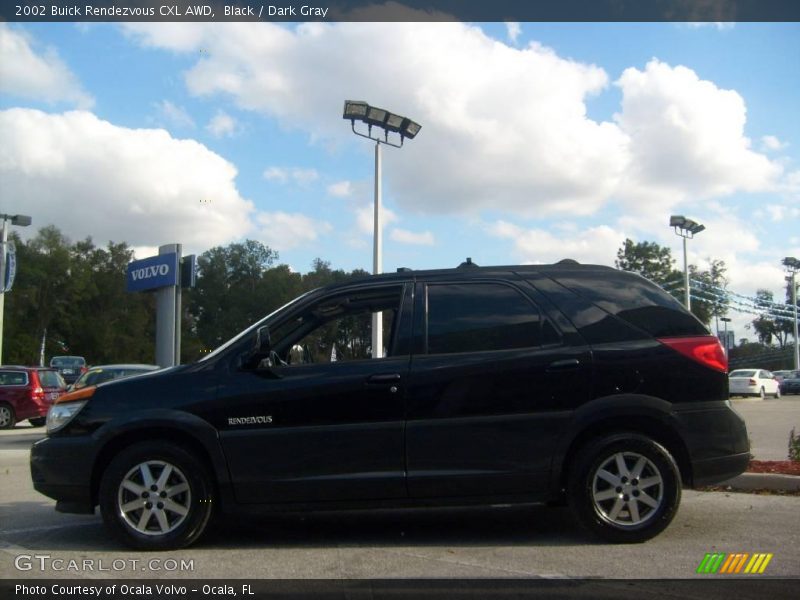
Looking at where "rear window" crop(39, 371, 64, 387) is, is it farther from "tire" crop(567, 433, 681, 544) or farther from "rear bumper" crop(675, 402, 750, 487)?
"rear bumper" crop(675, 402, 750, 487)

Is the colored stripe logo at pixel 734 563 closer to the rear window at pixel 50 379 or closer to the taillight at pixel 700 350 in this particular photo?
the taillight at pixel 700 350

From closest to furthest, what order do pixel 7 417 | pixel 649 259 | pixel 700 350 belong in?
pixel 700 350 → pixel 7 417 → pixel 649 259

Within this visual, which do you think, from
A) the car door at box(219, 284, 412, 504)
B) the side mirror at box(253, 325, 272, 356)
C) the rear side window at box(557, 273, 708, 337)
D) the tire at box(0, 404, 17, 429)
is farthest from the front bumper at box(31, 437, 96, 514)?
the tire at box(0, 404, 17, 429)

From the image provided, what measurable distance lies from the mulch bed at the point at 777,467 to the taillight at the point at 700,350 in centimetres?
254

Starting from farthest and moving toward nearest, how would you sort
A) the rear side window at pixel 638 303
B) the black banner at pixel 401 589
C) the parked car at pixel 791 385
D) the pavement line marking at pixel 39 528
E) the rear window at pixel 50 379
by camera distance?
the parked car at pixel 791 385 → the rear window at pixel 50 379 → the pavement line marking at pixel 39 528 → the rear side window at pixel 638 303 → the black banner at pixel 401 589

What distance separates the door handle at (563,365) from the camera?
563 centimetres

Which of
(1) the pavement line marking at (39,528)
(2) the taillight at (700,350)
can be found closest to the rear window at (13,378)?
(1) the pavement line marking at (39,528)

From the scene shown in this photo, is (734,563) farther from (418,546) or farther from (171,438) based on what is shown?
(171,438)

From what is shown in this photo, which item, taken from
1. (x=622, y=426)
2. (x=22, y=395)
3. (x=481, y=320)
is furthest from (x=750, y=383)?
(x=481, y=320)

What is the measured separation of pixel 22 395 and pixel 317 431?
16.8 meters

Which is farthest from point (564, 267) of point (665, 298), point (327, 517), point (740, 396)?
point (740, 396)

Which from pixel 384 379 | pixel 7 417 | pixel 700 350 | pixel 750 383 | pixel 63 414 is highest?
pixel 700 350

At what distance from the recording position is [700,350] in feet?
18.9

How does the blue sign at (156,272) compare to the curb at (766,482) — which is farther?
the blue sign at (156,272)
